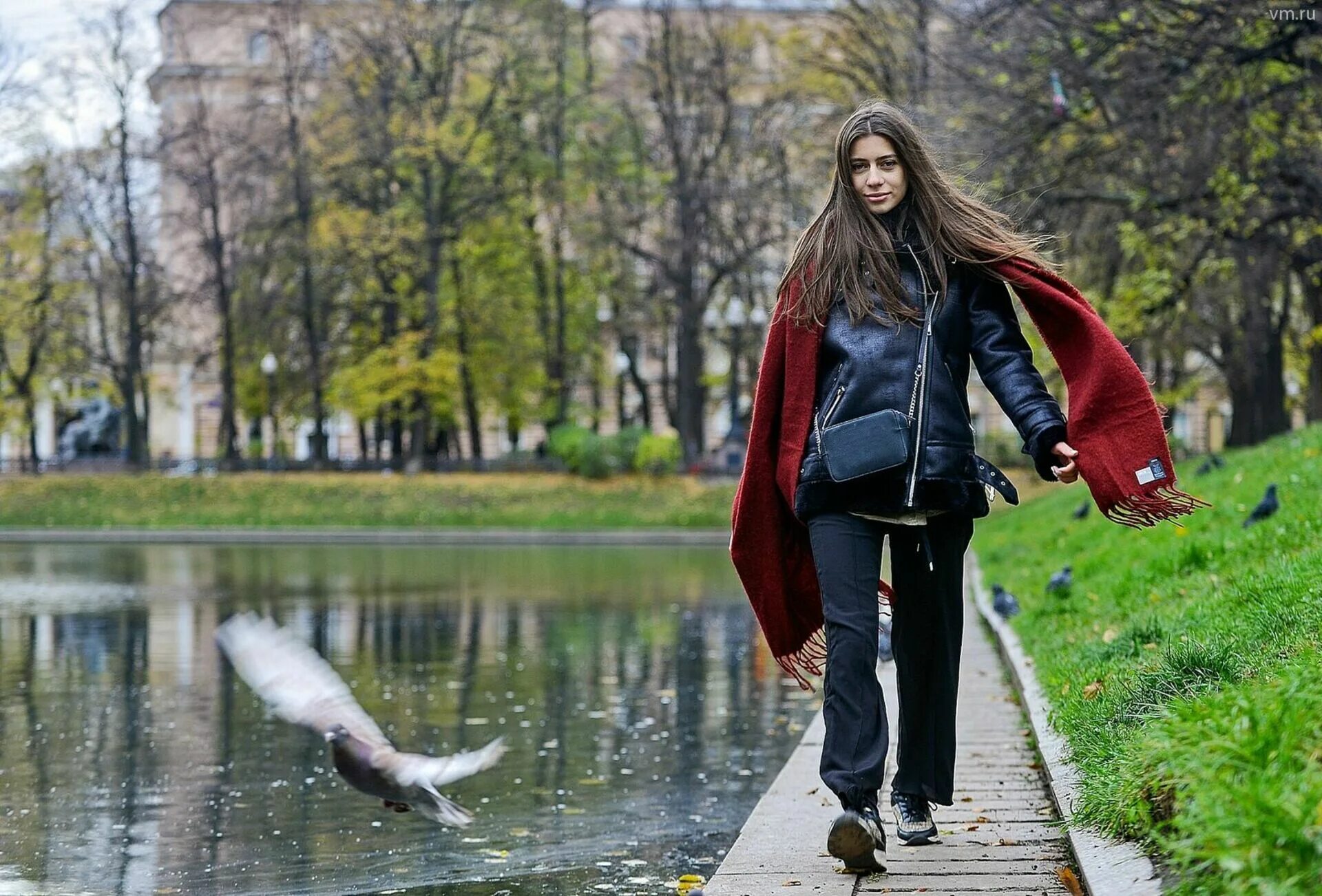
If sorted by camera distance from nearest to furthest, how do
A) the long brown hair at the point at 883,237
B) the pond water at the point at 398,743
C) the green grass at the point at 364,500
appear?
the long brown hair at the point at 883,237 → the pond water at the point at 398,743 → the green grass at the point at 364,500

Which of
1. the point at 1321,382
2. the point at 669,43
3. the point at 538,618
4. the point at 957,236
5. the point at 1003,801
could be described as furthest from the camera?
the point at 669,43

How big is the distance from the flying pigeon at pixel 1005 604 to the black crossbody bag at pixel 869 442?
7.19 meters

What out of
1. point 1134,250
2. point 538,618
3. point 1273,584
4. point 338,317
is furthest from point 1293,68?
point 338,317

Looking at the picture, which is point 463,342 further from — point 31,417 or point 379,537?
point 31,417

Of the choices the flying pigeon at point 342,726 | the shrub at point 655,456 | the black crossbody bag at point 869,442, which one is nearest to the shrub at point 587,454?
the shrub at point 655,456

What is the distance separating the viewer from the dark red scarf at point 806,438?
5086 mm

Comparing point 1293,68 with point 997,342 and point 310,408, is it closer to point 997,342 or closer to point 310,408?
point 997,342

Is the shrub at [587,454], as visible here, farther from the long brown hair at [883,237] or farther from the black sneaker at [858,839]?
the black sneaker at [858,839]

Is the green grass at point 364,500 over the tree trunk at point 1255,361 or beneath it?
beneath

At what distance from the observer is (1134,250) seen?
21656 millimetres

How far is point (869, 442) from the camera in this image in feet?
16.8

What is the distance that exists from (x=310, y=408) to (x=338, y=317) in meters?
3.09

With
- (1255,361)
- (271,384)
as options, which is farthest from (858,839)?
(271,384)

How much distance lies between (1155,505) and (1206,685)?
598 millimetres
